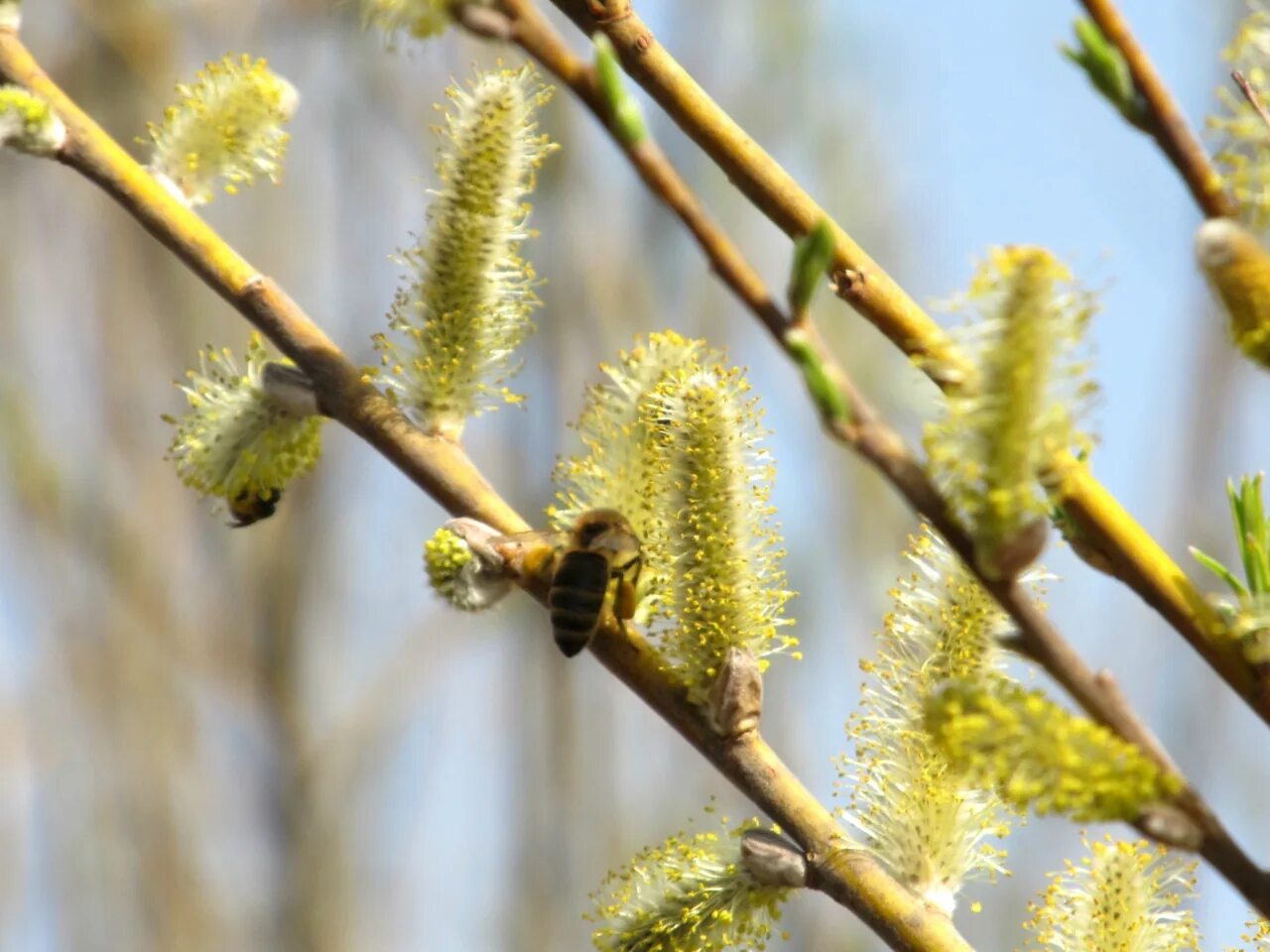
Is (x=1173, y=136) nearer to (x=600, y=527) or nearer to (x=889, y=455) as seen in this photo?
(x=889, y=455)

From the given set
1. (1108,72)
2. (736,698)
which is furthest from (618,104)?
(736,698)

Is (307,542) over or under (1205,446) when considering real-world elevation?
over

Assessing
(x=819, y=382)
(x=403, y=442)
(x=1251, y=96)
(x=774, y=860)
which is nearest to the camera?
(x=819, y=382)

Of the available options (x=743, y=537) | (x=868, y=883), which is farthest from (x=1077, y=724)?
(x=743, y=537)

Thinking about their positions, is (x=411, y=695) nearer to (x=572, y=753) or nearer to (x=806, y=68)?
(x=572, y=753)

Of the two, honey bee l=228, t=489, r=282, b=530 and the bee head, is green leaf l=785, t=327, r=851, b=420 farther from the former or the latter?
honey bee l=228, t=489, r=282, b=530

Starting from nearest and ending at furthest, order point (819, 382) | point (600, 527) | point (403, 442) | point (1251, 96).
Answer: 1. point (819, 382)
2. point (1251, 96)
3. point (403, 442)
4. point (600, 527)
